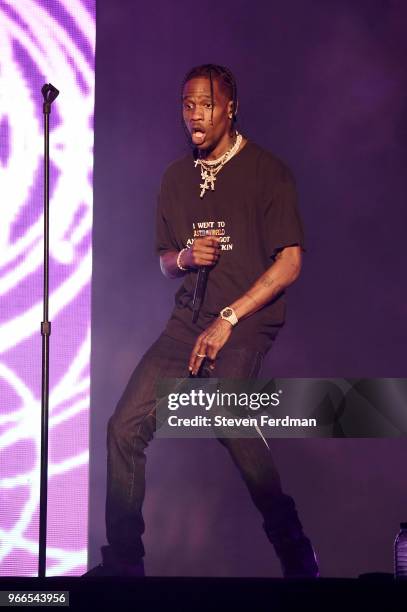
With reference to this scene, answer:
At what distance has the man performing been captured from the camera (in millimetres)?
3285

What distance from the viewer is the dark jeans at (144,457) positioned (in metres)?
3.26

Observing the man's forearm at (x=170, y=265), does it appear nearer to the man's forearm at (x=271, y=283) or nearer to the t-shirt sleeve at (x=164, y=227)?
the t-shirt sleeve at (x=164, y=227)

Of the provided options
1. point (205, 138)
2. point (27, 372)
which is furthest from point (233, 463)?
point (205, 138)

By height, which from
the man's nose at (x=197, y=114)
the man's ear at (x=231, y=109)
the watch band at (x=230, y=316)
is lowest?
the watch band at (x=230, y=316)

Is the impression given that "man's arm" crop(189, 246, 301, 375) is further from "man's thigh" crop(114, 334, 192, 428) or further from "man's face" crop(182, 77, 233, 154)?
"man's face" crop(182, 77, 233, 154)

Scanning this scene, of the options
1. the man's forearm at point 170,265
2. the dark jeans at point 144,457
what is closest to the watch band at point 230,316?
the dark jeans at point 144,457

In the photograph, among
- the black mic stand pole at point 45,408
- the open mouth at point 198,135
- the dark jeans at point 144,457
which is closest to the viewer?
the black mic stand pole at point 45,408

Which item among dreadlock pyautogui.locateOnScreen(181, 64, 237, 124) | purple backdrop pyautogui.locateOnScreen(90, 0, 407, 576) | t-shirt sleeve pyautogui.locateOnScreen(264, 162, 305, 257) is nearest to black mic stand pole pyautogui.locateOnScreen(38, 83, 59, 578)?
purple backdrop pyautogui.locateOnScreen(90, 0, 407, 576)

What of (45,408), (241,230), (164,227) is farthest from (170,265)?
(45,408)

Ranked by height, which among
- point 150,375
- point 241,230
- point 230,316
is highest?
point 241,230

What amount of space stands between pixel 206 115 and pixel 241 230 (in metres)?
0.47

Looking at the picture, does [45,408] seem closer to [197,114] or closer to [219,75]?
[197,114]

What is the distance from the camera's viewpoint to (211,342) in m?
3.32

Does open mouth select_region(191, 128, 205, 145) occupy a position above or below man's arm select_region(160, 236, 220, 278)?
above
